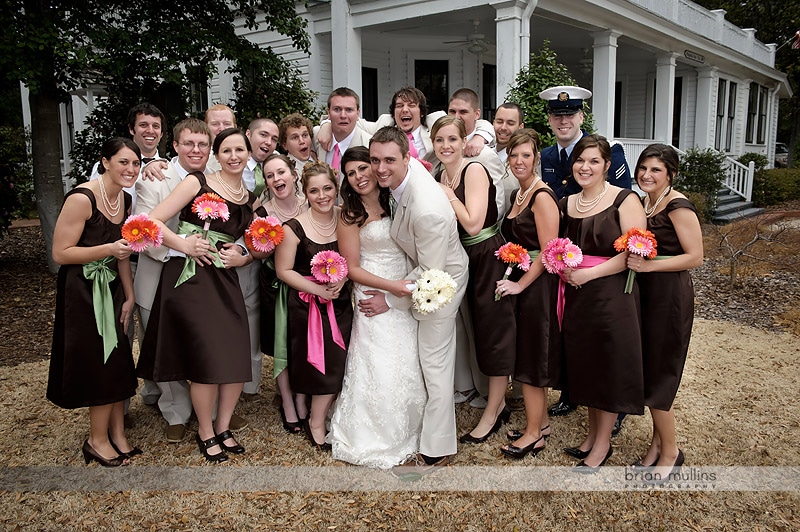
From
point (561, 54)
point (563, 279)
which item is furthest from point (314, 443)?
point (561, 54)

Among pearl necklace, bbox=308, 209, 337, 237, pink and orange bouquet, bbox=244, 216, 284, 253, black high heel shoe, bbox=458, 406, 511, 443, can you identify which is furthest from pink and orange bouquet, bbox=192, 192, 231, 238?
black high heel shoe, bbox=458, 406, 511, 443

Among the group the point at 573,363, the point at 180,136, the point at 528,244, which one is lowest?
the point at 573,363

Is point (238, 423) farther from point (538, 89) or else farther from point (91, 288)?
point (538, 89)

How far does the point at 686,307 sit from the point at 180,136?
349 cm

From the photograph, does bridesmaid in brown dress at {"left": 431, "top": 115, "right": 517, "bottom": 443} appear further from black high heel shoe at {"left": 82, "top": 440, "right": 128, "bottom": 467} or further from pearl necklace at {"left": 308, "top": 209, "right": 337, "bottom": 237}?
black high heel shoe at {"left": 82, "top": 440, "right": 128, "bottom": 467}

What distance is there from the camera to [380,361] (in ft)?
13.6

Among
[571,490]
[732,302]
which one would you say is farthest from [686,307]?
[732,302]

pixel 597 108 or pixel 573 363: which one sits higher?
pixel 597 108

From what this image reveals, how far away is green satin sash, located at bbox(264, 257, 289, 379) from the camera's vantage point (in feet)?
14.4

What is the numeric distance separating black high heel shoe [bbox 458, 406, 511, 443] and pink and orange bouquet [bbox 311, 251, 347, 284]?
1.53 metres

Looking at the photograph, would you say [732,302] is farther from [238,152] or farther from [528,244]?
[238,152]

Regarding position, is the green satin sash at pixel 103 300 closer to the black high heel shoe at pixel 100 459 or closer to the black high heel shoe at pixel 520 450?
the black high heel shoe at pixel 100 459

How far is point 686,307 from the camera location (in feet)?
12.0

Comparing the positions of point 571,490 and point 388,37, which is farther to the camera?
point 388,37
